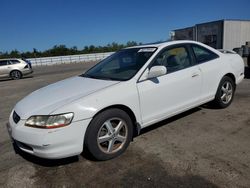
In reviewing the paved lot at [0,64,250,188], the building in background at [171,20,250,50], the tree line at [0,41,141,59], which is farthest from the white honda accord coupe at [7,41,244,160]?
the tree line at [0,41,141,59]

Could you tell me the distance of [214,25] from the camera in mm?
24438

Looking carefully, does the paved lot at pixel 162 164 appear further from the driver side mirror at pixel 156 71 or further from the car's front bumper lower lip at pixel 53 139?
the driver side mirror at pixel 156 71

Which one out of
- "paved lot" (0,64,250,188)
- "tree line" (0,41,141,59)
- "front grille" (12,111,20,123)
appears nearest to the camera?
"paved lot" (0,64,250,188)

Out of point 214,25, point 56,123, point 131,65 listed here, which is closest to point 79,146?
point 56,123

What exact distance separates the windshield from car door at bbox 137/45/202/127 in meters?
0.20

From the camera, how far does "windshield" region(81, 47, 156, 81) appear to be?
3555 millimetres

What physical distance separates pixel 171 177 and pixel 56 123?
151cm

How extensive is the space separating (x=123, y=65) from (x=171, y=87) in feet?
3.19

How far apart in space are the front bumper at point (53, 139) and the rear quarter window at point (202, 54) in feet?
8.40

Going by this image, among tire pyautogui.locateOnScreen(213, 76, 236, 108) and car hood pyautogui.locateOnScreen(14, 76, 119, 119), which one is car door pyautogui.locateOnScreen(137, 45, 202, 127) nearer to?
car hood pyautogui.locateOnScreen(14, 76, 119, 119)

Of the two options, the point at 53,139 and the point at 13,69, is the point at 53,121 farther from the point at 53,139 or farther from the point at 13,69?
the point at 13,69

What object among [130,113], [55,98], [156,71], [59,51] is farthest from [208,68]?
[59,51]

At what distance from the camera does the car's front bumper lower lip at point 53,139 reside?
262 centimetres

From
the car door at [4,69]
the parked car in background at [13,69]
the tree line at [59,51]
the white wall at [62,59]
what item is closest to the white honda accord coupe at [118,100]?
the parked car in background at [13,69]
